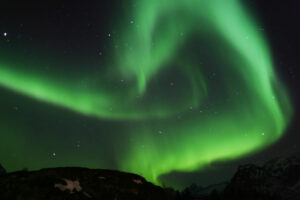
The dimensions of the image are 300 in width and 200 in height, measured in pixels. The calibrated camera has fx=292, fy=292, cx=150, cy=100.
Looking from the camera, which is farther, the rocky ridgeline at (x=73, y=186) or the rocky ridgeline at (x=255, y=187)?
the rocky ridgeline at (x=255, y=187)

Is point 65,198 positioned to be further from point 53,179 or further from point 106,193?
point 106,193

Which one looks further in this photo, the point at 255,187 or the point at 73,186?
the point at 255,187

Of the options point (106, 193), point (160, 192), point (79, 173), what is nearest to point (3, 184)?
point (79, 173)

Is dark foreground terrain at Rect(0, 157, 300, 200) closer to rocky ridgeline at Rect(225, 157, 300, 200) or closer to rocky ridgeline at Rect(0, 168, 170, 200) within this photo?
rocky ridgeline at Rect(0, 168, 170, 200)

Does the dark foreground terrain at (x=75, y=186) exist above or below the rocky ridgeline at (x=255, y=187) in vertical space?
below

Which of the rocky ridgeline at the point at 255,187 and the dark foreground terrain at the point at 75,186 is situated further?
the rocky ridgeline at the point at 255,187

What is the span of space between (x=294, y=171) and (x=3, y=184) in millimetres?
133142

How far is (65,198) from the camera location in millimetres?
9141

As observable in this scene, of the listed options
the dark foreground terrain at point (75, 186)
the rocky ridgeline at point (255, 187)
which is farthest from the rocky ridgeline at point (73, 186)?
the rocky ridgeline at point (255, 187)

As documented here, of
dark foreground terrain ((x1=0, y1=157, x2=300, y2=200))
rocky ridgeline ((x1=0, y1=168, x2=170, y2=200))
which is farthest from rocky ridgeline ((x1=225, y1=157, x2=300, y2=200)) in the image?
rocky ridgeline ((x1=0, y1=168, x2=170, y2=200))

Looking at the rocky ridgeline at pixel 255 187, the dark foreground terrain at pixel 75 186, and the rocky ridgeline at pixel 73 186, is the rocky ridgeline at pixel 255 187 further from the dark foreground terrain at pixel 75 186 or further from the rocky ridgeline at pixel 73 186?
the rocky ridgeline at pixel 73 186

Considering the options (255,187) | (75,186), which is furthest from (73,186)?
(255,187)

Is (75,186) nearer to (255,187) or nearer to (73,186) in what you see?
(73,186)

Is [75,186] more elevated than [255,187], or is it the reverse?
[255,187]
